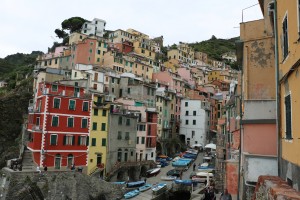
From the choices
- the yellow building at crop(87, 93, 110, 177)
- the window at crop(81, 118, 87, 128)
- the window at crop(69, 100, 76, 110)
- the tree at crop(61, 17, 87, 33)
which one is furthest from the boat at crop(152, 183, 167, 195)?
the tree at crop(61, 17, 87, 33)

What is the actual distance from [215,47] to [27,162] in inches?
5805

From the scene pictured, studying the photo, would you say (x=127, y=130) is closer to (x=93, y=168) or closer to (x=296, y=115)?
(x=93, y=168)

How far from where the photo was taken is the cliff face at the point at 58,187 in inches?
1293

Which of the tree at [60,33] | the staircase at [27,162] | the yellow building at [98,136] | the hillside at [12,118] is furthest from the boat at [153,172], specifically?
the tree at [60,33]

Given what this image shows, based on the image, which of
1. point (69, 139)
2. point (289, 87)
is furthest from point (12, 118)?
point (289, 87)

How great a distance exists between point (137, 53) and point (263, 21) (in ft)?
277

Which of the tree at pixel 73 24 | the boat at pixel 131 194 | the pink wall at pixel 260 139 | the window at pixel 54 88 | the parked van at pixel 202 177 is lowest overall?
the boat at pixel 131 194

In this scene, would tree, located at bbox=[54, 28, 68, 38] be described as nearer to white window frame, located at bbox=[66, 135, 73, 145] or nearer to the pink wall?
white window frame, located at bbox=[66, 135, 73, 145]

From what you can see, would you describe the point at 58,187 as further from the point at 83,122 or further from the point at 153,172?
the point at 153,172

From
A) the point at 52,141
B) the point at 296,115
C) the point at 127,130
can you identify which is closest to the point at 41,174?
the point at 52,141

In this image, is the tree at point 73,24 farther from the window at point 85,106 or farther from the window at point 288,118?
the window at point 288,118

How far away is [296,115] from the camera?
28.6 ft

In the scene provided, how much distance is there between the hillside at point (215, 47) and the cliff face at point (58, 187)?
123121mm

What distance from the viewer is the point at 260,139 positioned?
13.5 meters
